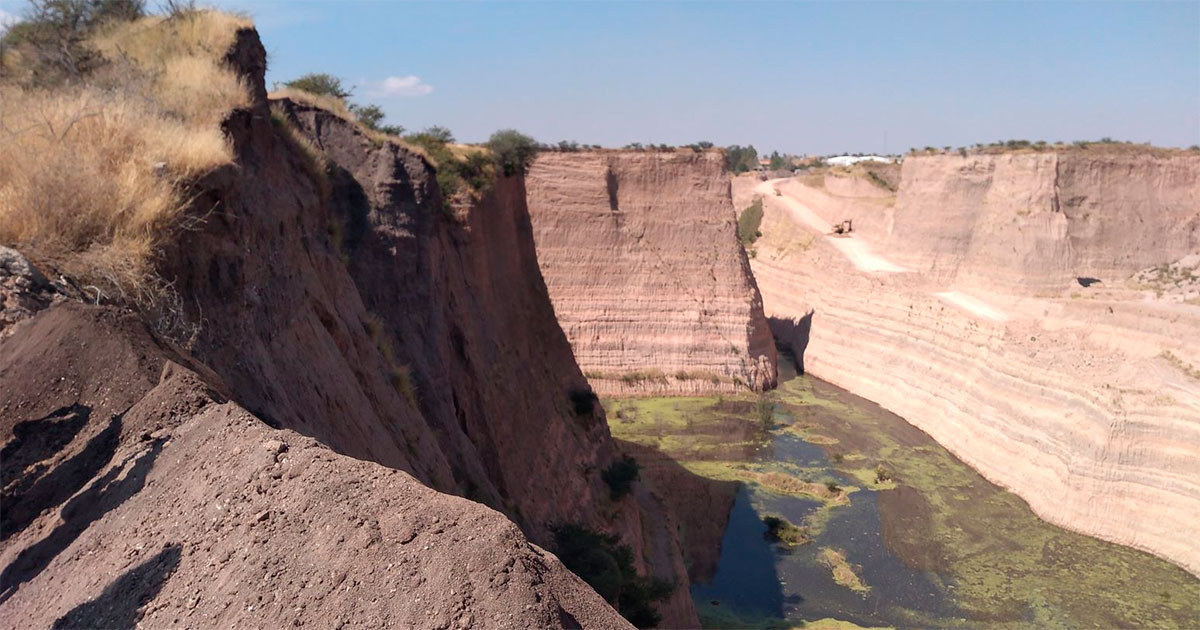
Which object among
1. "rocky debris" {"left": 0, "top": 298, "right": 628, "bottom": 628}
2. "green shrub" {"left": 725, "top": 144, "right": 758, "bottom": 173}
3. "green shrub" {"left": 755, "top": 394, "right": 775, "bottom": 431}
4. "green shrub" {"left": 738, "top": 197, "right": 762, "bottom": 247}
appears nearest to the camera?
"rocky debris" {"left": 0, "top": 298, "right": 628, "bottom": 628}

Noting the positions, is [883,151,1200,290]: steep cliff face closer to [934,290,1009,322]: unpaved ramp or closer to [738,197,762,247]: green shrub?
[934,290,1009,322]: unpaved ramp

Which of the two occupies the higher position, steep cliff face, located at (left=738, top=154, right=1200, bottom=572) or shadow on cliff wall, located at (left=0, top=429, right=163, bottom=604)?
shadow on cliff wall, located at (left=0, top=429, right=163, bottom=604)

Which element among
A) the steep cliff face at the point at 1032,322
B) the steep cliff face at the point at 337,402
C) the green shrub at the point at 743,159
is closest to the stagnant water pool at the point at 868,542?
the steep cliff face at the point at 1032,322

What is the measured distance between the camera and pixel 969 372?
26391mm

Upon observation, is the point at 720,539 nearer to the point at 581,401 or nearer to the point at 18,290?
the point at 581,401

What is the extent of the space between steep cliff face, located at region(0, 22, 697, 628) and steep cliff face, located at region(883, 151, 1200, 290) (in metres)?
21.8

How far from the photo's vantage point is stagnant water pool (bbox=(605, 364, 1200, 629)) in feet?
53.4

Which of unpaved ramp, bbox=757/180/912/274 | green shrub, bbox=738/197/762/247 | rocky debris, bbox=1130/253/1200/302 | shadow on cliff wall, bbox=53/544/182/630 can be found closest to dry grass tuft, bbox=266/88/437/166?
shadow on cliff wall, bbox=53/544/182/630

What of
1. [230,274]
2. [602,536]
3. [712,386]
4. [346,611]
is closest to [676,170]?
[712,386]

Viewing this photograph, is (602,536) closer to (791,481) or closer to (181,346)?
(181,346)

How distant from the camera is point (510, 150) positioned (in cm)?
1816

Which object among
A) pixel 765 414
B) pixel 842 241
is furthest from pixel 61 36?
pixel 842 241

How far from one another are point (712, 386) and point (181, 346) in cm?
2758

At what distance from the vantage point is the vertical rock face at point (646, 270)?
1244 inches
